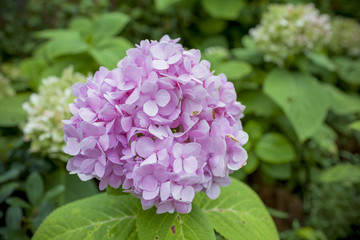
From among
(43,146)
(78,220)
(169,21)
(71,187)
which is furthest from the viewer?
(169,21)

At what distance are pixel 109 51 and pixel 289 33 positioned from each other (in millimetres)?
1205

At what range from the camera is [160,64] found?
0.79 m

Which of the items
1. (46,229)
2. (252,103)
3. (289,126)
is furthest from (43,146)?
(289,126)

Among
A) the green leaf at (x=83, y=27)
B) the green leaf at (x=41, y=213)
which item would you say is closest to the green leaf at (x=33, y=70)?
the green leaf at (x=83, y=27)

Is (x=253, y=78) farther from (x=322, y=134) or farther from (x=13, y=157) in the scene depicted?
(x=13, y=157)

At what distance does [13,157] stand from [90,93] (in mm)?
1112

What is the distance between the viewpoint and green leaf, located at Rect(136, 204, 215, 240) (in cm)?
88

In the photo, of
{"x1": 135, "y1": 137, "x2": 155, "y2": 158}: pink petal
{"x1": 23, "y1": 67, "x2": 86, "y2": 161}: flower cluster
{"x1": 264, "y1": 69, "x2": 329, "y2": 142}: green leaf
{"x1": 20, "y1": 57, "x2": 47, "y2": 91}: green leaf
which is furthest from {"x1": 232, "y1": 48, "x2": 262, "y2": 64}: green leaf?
{"x1": 135, "y1": 137, "x2": 155, "y2": 158}: pink petal

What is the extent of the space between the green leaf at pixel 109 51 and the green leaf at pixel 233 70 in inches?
25.2

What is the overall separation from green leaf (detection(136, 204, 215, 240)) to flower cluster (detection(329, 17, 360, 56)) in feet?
9.59

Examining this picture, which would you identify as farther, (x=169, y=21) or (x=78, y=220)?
(x=169, y=21)

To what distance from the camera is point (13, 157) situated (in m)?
1.69

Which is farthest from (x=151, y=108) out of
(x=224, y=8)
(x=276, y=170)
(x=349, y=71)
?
(x=349, y=71)

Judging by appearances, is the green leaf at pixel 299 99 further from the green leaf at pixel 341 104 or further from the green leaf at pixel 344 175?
the green leaf at pixel 341 104
